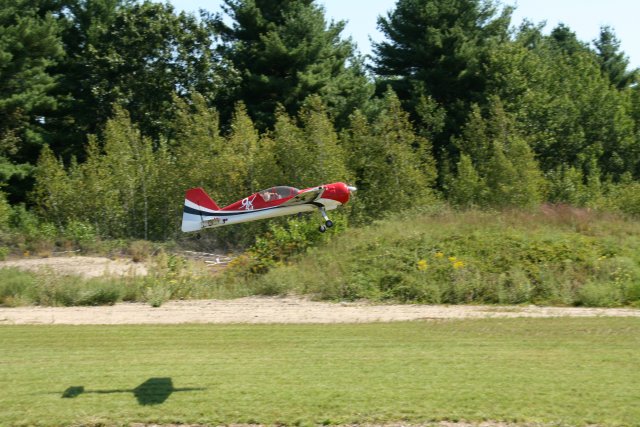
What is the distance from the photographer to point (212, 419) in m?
9.35

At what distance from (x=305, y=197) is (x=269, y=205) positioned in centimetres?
155

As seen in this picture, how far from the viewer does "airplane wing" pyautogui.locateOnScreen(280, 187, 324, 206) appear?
25859 mm

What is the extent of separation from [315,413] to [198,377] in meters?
2.29

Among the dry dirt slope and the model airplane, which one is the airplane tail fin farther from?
the dry dirt slope

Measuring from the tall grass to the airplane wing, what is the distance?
164 cm

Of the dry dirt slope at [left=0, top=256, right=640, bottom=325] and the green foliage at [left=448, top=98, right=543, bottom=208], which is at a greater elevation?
the green foliage at [left=448, top=98, right=543, bottom=208]

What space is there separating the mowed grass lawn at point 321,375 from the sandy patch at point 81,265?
12607 mm

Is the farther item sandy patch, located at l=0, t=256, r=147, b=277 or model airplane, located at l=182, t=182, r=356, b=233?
sandy patch, located at l=0, t=256, r=147, b=277

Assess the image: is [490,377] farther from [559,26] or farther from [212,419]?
[559,26]

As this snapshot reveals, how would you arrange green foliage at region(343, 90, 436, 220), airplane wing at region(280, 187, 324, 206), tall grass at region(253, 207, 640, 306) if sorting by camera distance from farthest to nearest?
1. green foliage at region(343, 90, 436, 220)
2. airplane wing at region(280, 187, 324, 206)
3. tall grass at region(253, 207, 640, 306)

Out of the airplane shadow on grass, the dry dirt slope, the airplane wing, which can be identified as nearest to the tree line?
the airplane wing

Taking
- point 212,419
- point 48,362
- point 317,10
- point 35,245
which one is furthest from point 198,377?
point 317,10

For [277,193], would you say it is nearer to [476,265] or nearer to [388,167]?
[476,265]

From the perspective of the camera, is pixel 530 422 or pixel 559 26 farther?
pixel 559 26
